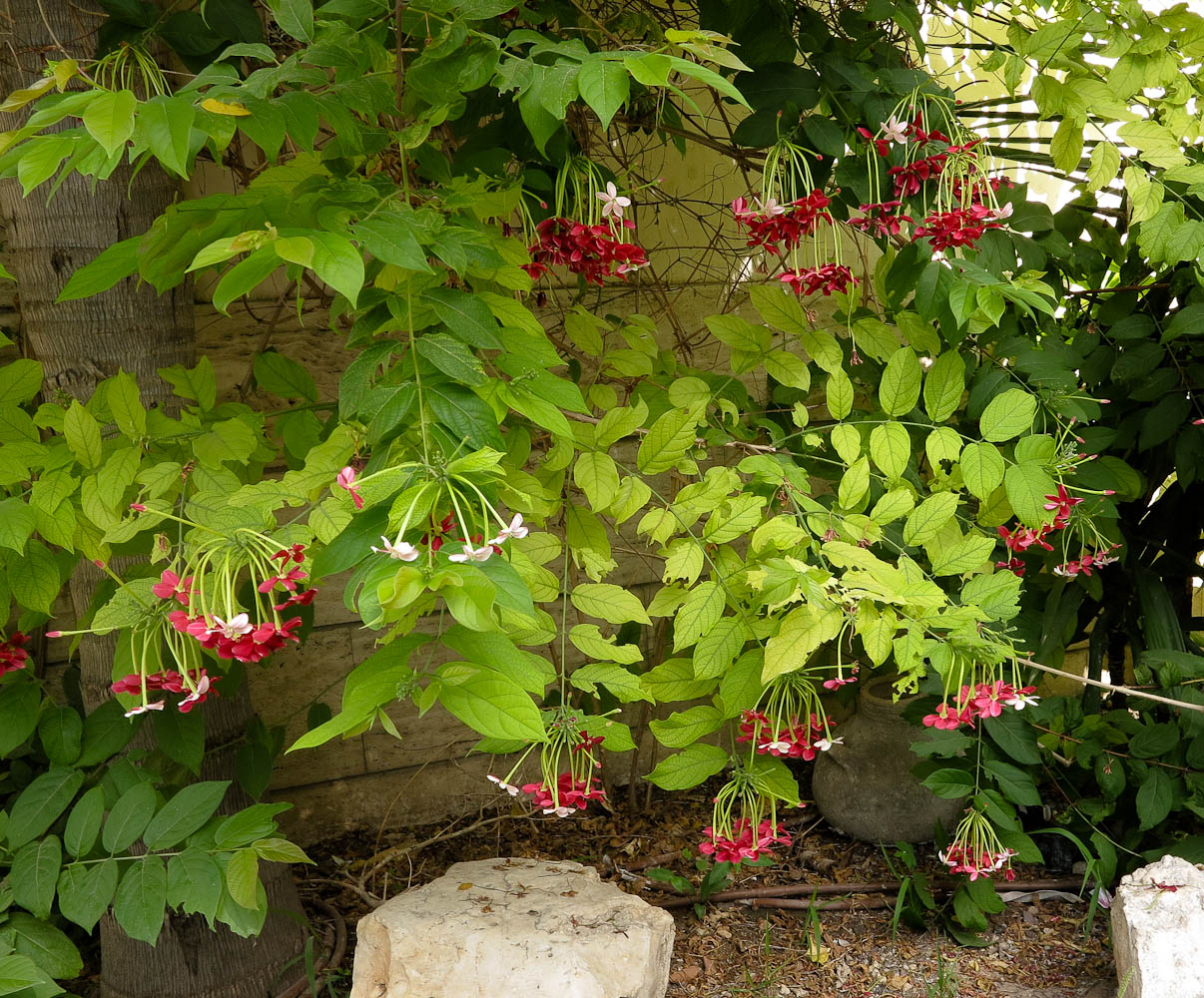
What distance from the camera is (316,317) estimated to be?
2.41m

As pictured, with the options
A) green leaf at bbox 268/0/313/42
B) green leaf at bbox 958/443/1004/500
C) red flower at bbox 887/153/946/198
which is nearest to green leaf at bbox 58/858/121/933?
green leaf at bbox 268/0/313/42

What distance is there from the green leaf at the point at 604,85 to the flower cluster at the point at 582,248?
1.28ft

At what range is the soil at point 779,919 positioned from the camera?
83.4 inches

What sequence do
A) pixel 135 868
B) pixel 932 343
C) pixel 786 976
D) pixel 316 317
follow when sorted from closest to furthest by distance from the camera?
pixel 135 868 → pixel 932 343 → pixel 786 976 → pixel 316 317

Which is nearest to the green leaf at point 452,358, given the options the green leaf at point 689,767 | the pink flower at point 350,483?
the pink flower at point 350,483

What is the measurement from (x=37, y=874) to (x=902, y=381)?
1.58 meters

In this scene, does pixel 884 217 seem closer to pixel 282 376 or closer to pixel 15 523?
pixel 282 376

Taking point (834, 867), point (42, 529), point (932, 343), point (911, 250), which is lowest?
point (834, 867)

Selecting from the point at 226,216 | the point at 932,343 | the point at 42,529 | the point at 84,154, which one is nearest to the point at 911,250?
the point at 932,343

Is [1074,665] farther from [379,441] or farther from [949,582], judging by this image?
[379,441]

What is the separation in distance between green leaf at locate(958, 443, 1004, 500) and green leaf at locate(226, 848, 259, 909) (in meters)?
1.29

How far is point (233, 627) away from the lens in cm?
107

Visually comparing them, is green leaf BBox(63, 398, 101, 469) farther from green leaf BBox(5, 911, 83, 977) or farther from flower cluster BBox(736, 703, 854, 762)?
flower cluster BBox(736, 703, 854, 762)

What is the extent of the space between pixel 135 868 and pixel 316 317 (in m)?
1.29
